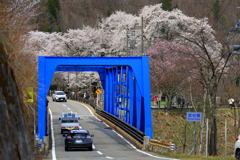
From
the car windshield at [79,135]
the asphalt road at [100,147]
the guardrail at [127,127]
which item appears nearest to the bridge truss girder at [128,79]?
the guardrail at [127,127]

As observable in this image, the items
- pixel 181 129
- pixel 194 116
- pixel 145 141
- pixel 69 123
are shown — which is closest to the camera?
pixel 194 116

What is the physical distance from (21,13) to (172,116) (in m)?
32.1

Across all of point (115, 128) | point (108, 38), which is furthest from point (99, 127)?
point (108, 38)

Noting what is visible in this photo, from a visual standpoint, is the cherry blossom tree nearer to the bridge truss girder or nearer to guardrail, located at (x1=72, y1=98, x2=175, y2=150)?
guardrail, located at (x1=72, y1=98, x2=175, y2=150)

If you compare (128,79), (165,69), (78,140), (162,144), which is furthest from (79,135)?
(165,69)

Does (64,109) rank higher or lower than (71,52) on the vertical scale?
lower

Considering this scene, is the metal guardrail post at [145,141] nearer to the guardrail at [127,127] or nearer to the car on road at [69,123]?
the guardrail at [127,127]

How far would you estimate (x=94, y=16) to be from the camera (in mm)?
128625

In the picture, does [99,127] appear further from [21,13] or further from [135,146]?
[21,13]

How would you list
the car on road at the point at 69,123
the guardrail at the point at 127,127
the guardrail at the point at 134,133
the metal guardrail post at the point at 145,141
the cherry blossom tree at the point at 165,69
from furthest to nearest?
the cherry blossom tree at the point at 165,69 < the car on road at the point at 69,123 < the guardrail at the point at 127,127 < the metal guardrail post at the point at 145,141 < the guardrail at the point at 134,133

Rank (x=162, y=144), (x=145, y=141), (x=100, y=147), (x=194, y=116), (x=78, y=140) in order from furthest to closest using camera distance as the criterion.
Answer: (x=100, y=147) → (x=145, y=141) → (x=78, y=140) → (x=162, y=144) → (x=194, y=116)

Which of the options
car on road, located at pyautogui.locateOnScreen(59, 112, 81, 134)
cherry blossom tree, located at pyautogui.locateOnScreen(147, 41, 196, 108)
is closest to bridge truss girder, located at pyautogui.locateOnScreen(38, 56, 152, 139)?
car on road, located at pyautogui.locateOnScreen(59, 112, 81, 134)

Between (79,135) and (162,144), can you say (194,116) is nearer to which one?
(162,144)

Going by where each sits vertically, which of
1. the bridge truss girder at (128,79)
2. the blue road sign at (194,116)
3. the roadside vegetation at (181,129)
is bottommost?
the roadside vegetation at (181,129)
